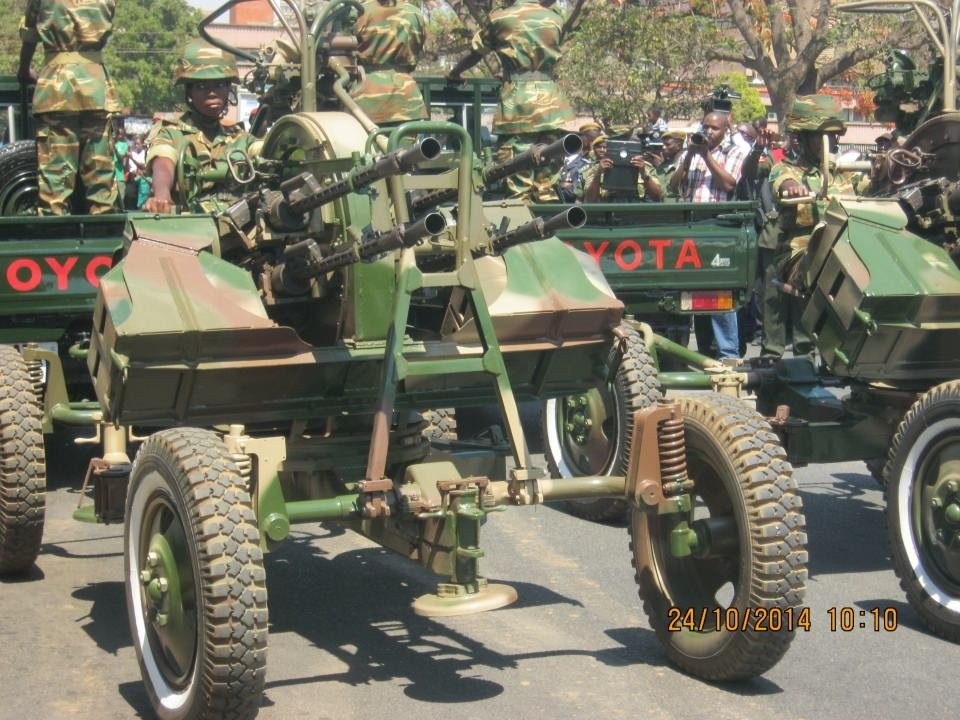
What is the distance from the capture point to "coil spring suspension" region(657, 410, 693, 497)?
17.9ft

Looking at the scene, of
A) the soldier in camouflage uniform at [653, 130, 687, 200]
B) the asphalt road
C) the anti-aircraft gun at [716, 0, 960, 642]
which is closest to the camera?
the asphalt road

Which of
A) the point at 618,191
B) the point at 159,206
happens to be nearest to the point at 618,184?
the point at 618,191

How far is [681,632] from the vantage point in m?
5.74

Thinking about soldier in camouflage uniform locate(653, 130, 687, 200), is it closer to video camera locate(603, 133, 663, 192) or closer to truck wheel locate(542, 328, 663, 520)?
video camera locate(603, 133, 663, 192)

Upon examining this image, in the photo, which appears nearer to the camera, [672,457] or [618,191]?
[672,457]

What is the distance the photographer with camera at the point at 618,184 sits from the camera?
39.7 ft

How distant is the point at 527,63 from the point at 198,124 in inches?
86.9

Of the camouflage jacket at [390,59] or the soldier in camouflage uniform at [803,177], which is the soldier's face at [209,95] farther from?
the soldier in camouflage uniform at [803,177]

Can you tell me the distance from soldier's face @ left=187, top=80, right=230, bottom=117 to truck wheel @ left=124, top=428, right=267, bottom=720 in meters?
4.21

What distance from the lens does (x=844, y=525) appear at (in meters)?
8.35

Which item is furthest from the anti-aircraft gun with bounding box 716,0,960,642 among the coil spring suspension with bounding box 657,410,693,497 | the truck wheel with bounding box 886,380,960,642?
the coil spring suspension with bounding box 657,410,693,497

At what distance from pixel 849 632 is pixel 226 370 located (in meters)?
2.73

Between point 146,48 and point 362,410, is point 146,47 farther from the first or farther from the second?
point 362,410

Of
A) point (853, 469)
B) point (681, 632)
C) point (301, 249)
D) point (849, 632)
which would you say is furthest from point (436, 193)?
point (853, 469)
